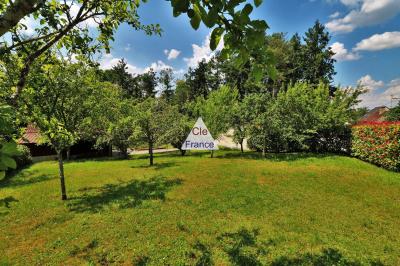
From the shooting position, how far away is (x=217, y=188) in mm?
11211

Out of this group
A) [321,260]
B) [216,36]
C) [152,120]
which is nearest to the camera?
[216,36]

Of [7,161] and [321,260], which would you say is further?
[321,260]

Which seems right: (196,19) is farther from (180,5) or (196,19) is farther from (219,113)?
(219,113)

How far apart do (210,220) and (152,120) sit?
11213mm

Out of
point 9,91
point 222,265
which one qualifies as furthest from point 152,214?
point 9,91

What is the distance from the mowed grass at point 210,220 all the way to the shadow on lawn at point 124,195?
0.04 m

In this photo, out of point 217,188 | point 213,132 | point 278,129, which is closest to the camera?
point 217,188

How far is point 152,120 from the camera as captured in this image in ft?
58.1

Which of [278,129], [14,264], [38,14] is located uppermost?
[38,14]

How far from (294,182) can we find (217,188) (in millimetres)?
3822

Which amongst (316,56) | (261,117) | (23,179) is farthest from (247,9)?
Answer: (316,56)

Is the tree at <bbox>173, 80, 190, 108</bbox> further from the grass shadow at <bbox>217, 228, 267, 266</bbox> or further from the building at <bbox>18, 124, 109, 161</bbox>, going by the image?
the grass shadow at <bbox>217, 228, 267, 266</bbox>

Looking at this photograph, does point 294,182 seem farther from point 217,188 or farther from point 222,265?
point 222,265

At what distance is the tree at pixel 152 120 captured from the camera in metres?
17.5
